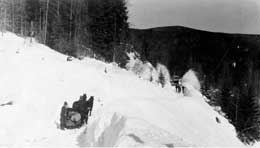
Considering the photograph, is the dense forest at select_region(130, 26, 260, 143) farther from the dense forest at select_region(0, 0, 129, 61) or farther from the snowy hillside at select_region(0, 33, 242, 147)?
the snowy hillside at select_region(0, 33, 242, 147)

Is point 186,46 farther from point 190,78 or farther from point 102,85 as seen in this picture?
point 102,85

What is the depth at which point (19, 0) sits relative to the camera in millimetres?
41719

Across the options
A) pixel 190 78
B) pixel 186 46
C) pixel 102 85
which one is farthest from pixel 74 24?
pixel 186 46

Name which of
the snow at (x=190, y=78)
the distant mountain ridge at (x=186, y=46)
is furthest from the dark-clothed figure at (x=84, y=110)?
the snow at (x=190, y=78)

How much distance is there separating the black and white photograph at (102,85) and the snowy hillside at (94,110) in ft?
0.14

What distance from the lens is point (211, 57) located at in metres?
76.4

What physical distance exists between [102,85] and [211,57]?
58974mm

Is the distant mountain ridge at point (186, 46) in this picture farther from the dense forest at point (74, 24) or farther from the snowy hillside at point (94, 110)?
the snowy hillside at point (94, 110)

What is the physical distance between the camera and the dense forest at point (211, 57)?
52688 millimetres

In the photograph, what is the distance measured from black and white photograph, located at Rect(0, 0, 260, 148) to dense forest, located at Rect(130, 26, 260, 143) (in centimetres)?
101

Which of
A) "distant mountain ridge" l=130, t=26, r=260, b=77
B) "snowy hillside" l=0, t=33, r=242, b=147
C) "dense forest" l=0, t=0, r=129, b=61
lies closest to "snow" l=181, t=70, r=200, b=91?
"distant mountain ridge" l=130, t=26, r=260, b=77

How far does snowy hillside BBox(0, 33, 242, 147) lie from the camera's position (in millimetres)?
9625

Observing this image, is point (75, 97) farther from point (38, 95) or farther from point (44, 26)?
point (44, 26)

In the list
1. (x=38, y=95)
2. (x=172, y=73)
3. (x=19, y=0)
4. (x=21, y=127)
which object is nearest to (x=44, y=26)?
(x=19, y=0)
